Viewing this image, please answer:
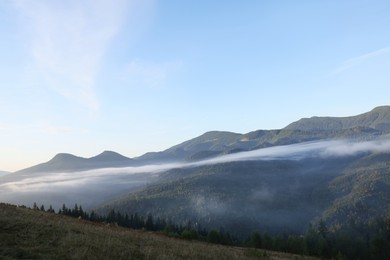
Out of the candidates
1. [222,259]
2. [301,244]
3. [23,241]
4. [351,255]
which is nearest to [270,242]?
[301,244]

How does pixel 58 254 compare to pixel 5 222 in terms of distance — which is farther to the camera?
pixel 5 222

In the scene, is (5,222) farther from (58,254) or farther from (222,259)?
(222,259)

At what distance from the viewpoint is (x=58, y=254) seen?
659 inches

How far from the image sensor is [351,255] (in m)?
103

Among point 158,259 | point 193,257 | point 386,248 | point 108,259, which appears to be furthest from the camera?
point 386,248

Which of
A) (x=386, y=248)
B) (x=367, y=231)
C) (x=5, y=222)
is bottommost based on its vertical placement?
(x=367, y=231)

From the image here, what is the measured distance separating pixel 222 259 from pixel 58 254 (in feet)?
30.9


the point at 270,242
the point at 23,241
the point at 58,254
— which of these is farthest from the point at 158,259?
the point at 270,242

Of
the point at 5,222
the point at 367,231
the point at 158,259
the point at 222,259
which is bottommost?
the point at 367,231

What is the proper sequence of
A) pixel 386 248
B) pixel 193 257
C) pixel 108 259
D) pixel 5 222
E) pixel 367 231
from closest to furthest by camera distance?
pixel 108 259 < pixel 193 257 < pixel 5 222 < pixel 386 248 < pixel 367 231

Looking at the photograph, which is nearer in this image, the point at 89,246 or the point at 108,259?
the point at 108,259

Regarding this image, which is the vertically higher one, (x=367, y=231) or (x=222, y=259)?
(x=222, y=259)

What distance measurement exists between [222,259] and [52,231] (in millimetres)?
10281

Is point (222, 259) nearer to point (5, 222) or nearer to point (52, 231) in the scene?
point (52, 231)
